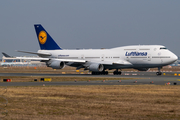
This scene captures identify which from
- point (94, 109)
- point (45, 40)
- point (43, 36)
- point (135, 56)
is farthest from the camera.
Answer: point (43, 36)

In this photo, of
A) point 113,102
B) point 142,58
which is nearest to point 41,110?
point 113,102

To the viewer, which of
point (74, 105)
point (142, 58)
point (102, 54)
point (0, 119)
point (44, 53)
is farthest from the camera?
point (44, 53)

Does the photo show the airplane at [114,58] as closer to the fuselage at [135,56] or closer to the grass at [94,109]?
the fuselage at [135,56]

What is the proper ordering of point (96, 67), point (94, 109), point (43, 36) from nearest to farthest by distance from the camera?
point (94, 109) < point (96, 67) < point (43, 36)

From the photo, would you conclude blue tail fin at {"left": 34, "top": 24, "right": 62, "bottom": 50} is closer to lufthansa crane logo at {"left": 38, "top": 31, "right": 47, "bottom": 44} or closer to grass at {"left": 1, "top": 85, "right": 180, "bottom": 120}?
lufthansa crane logo at {"left": 38, "top": 31, "right": 47, "bottom": 44}

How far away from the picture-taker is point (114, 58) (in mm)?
62719

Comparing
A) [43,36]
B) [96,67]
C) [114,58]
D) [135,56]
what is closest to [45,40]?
[43,36]

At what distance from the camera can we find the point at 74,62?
213 feet

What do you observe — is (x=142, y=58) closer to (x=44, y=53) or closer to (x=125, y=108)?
(x=44, y=53)

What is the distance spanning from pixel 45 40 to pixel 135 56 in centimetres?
2315

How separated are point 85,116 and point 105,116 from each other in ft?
3.17

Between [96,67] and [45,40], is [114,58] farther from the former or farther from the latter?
[45,40]

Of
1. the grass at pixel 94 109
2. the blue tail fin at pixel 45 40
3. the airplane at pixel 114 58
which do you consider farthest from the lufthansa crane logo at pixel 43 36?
the grass at pixel 94 109

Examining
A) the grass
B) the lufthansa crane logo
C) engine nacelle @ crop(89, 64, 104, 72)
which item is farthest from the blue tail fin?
the grass
